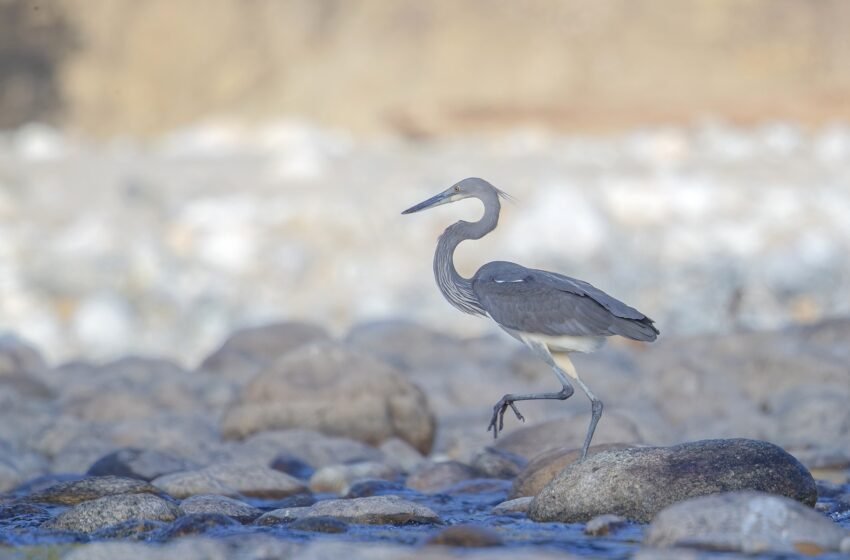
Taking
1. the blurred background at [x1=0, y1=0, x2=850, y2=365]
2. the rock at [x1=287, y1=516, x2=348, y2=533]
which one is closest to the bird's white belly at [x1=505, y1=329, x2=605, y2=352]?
the rock at [x1=287, y1=516, x2=348, y2=533]

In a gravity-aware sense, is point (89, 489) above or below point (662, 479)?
above

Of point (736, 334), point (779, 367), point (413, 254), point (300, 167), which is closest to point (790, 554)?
point (779, 367)

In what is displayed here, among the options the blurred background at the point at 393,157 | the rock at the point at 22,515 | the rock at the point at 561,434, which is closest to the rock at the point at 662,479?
the rock at the point at 561,434

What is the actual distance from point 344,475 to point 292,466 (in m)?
0.61

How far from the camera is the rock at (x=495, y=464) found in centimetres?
774

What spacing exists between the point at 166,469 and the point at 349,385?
160 centimetres

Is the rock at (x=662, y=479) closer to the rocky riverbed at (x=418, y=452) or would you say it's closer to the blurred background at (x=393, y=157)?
the rocky riverbed at (x=418, y=452)

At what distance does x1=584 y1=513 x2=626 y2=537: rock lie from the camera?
19.1 ft

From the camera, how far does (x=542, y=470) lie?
275 inches

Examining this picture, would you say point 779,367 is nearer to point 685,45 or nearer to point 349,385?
point 349,385

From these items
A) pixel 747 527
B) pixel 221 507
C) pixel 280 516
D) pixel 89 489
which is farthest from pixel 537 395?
pixel 89 489

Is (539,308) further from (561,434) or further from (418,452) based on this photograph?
(418,452)

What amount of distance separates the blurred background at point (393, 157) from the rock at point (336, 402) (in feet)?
16.5

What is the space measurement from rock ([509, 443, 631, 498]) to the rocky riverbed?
1 centimetres
